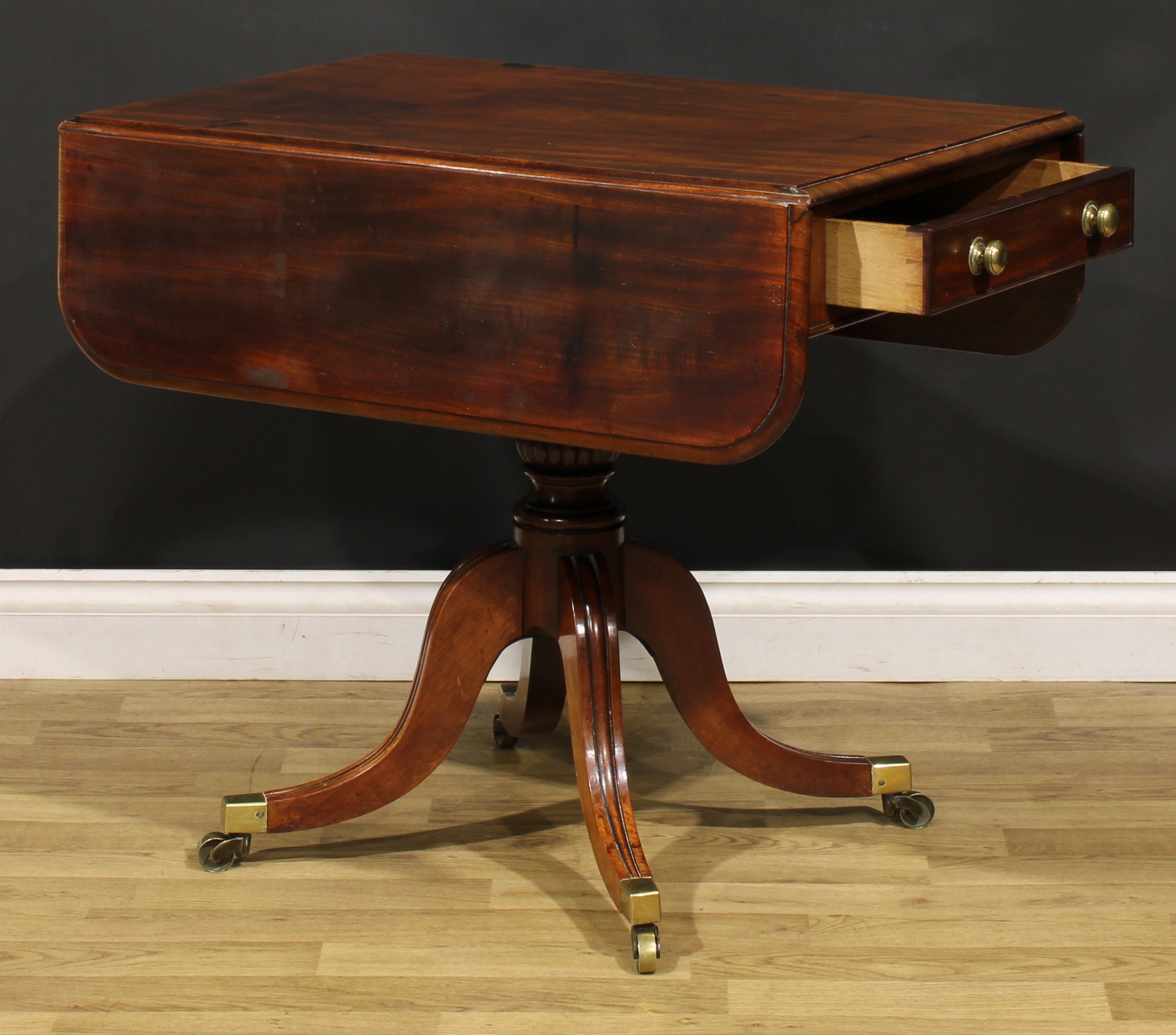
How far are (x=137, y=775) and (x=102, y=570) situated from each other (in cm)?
37

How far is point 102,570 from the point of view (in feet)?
7.29

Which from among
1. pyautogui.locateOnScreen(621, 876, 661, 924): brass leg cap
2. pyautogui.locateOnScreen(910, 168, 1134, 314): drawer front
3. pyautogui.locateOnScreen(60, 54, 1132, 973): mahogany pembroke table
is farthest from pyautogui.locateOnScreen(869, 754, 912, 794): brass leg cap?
pyautogui.locateOnScreen(910, 168, 1134, 314): drawer front

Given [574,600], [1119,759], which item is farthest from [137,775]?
[1119,759]

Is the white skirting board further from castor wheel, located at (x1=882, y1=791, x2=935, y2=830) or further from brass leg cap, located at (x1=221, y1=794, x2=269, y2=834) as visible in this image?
brass leg cap, located at (x1=221, y1=794, x2=269, y2=834)

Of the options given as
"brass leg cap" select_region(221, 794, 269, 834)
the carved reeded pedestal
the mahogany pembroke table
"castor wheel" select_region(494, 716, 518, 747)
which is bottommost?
"castor wheel" select_region(494, 716, 518, 747)

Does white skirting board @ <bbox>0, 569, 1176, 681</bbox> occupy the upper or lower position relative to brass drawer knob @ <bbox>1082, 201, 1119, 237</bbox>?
lower

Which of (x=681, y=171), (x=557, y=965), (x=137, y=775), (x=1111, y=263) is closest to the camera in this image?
(x=681, y=171)

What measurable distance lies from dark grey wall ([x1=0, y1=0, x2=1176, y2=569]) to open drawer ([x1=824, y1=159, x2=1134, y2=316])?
64 centimetres

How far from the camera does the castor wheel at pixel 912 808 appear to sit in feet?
6.00

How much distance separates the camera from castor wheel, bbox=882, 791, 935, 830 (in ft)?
6.00

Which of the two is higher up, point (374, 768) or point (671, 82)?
point (671, 82)

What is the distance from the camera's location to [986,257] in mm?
1305

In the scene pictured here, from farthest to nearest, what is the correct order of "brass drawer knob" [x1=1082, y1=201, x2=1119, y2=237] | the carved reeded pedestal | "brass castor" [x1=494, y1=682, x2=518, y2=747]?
1. "brass castor" [x1=494, y1=682, x2=518, y2=747]
2. the carved reeded pedestal
3. "brass drawer knob" [x1=1082, y1=201, x2=1119, y2=237]

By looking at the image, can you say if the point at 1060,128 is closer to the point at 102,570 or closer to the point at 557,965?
the point at 557,965
